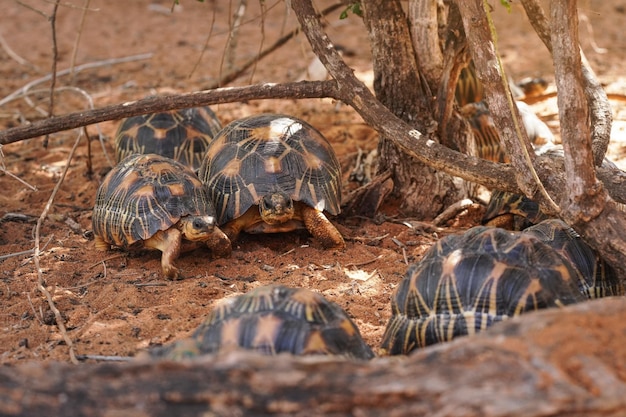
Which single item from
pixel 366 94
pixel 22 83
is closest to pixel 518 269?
pixel 366 94

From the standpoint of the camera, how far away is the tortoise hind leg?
4.76 meters

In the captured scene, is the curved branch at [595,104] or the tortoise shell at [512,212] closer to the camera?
the curved branch at [595,104]

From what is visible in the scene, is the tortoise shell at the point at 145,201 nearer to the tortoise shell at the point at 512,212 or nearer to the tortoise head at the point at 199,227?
the tortoise head at the point at 199,227

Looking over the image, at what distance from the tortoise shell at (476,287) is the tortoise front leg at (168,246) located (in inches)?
62.1

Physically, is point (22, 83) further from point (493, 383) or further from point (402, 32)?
point (493, 383)

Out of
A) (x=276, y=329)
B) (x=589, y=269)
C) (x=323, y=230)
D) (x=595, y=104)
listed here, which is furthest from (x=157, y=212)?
(x=595, y=104)

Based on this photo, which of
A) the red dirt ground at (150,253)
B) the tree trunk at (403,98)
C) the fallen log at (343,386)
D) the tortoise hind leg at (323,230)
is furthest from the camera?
the tree trunk at (403,98)

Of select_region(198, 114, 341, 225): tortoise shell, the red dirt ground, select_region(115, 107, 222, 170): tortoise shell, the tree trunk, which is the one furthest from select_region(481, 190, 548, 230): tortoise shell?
select_region(115, 107, 222, 170): tortoise shell

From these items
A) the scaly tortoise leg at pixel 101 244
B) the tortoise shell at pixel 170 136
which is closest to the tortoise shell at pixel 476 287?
the scaly tortoise leg at pixel 101 244

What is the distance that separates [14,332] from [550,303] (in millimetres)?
2397

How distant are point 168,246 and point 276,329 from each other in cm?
192

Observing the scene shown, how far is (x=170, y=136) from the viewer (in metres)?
5.94

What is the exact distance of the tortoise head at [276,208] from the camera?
4640 mm

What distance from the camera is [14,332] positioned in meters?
3.68
